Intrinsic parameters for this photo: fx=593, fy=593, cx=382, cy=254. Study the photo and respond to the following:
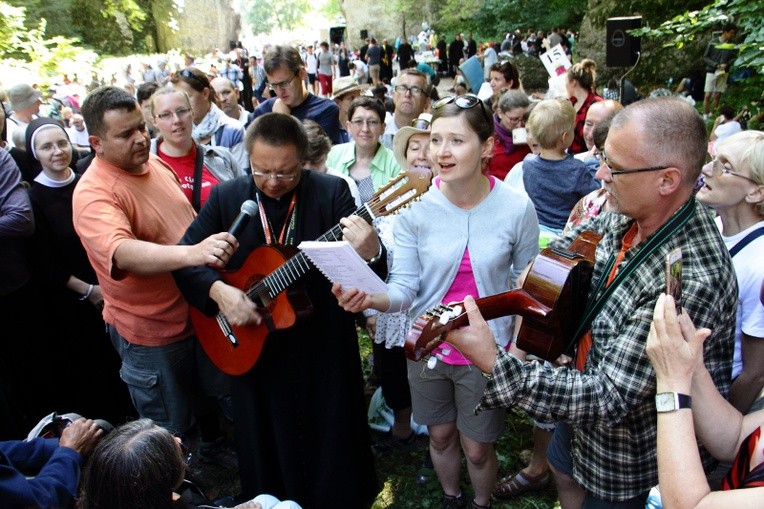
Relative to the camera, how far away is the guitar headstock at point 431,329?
1979mm

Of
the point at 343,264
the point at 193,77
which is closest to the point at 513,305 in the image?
the point at 343,264

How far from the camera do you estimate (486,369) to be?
1916mm

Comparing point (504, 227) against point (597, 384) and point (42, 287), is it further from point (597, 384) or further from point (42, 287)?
point (42, 287)

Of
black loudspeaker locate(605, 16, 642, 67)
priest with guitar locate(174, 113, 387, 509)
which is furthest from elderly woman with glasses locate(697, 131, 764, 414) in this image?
black loudspeaker locate(605, 16, 642, 67)

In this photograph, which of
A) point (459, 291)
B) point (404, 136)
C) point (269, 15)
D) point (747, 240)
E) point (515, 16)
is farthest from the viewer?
point (269, 15)

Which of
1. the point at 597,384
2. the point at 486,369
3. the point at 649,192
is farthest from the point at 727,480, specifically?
the point at 649,192

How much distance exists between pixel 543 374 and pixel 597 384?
16 cm

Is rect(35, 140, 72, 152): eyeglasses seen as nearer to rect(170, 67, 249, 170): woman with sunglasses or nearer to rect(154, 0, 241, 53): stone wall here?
rect(170, 67, 249, 170): woman with sunglasses

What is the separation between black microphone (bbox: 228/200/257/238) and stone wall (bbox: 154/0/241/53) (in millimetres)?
34107

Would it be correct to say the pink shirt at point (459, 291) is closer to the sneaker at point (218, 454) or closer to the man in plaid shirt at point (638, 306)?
the man in plaid shirt at point (638, 306)

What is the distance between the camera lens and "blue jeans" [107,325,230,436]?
3.30 m

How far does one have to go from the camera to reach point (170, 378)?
333cm

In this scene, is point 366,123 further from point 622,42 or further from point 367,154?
point 622,42

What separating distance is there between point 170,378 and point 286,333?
0.89 meters
